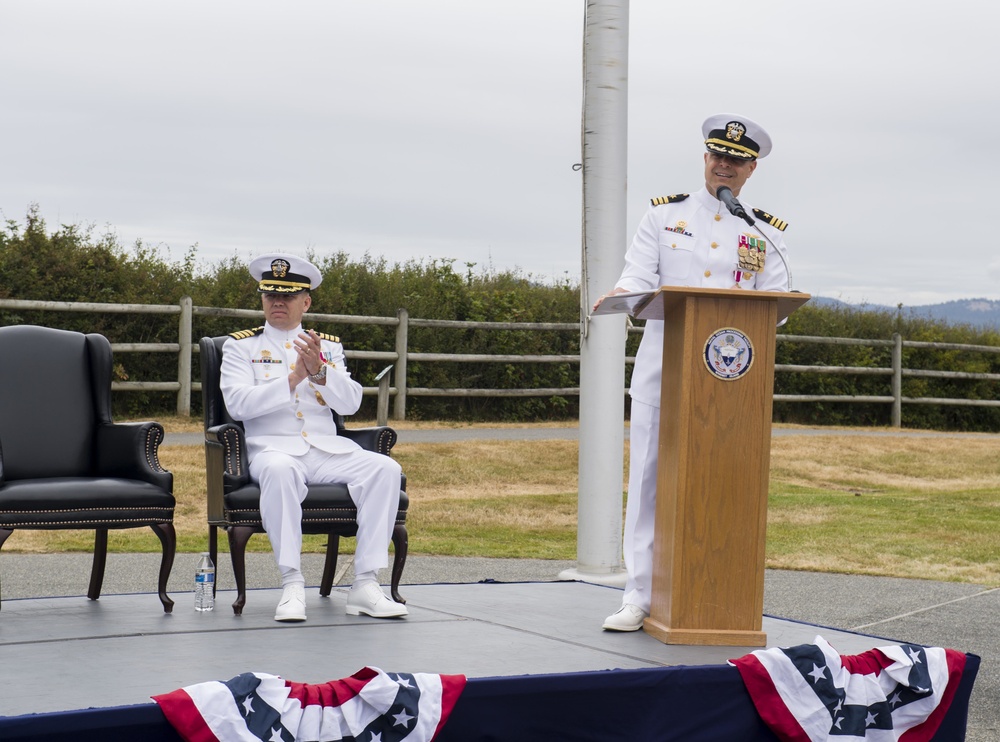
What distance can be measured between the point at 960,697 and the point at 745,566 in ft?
2.56

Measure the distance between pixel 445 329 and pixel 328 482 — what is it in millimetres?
10142

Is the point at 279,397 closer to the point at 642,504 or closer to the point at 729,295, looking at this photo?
the point at 642,504

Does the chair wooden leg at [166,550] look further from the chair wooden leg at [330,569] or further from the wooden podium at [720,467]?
the wooden podium at [720,467]

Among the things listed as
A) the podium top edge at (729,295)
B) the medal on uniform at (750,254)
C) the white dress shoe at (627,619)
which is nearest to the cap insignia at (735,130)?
the medal on uniform at (750,254)

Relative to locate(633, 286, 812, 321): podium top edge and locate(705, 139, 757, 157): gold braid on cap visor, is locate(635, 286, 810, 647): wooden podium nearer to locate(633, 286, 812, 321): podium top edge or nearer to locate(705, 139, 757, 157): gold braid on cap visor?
locate(633, 286, 812, 321): podium top edge

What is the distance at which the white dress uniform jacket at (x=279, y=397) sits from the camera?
4.98m

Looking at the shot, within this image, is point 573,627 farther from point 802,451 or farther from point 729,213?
point 802,451

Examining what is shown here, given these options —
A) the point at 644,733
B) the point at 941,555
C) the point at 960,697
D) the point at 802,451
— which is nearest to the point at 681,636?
the point at 644,733

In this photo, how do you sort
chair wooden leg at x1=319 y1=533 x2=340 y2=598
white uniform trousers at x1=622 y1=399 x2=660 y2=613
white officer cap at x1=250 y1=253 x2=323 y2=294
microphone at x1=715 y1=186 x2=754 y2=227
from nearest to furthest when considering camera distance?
1. microphone at x1=715 y1=186 x2=754 y2=227
2. white uniform trousers at x1=622 y1=399 x2=660 y2=613
3. white officer cap at x1=250 y1=253 x2=323 y2=294
4. chair wooden leg at x1=319 y1=533 x2=340 y2=598

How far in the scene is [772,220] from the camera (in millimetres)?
4359

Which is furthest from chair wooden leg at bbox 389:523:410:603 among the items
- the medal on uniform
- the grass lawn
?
the grass lawn

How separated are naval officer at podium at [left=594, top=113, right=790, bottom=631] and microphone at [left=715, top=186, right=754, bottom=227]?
10cm

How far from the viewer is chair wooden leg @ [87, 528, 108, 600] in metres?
4.95

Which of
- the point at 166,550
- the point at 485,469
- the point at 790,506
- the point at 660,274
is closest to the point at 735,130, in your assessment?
the point at 660,274
